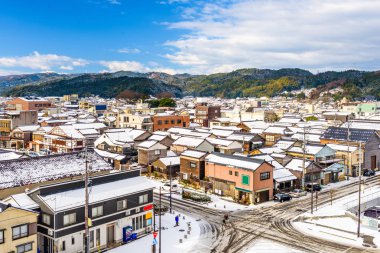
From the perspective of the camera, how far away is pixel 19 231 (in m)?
21.6

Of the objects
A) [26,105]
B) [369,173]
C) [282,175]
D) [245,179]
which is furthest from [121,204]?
[26,105]

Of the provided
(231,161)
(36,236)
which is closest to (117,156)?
(231,161)

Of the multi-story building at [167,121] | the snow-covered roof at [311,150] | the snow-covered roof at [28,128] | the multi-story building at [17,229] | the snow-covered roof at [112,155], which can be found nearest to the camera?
the multi-story building at [17,229]

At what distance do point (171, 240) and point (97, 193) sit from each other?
6794 millimetres

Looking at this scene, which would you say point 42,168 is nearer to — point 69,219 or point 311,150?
point 69,219

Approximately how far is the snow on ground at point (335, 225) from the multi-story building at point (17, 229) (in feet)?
69.6

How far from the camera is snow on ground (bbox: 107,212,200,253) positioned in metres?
25.6

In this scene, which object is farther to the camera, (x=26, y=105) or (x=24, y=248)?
(x=26, y=105)

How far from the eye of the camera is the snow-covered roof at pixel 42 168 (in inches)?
1114

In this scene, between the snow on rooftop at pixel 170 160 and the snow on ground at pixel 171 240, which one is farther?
the snow on rooftop at pixel 170 160

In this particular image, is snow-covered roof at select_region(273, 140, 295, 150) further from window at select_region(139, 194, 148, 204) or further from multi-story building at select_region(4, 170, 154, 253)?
window at select_region(139, 194, 148, 204)

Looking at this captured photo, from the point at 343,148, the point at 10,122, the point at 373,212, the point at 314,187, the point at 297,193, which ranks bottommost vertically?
the point at 373,212

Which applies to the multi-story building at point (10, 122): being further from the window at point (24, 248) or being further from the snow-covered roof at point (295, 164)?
the window at point (24, 248)

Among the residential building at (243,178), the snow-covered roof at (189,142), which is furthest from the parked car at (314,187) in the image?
the snow-covered roof at (189,142)
